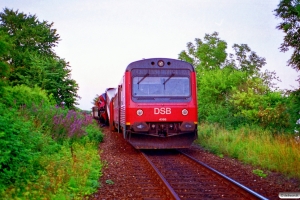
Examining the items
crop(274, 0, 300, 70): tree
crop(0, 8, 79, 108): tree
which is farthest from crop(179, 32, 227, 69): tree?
crop(274, 0, 300, 70): tree

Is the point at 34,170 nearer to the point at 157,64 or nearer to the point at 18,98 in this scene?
Result: the point at 157,64

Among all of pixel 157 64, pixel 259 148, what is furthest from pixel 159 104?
pixel 259 148

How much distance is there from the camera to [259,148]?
12188 millimetres

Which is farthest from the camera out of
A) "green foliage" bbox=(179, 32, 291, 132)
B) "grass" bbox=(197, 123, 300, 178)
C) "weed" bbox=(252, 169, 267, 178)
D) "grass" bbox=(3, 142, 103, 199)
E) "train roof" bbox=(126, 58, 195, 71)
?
"green foliage" bbox=(179, 32, 291, 132)

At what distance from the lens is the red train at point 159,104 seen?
13.2m

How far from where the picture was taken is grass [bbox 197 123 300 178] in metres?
10.0

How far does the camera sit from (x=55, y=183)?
7.36m

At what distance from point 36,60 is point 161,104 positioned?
622 inches

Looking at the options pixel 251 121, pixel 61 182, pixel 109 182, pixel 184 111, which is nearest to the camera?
pixel 61 182

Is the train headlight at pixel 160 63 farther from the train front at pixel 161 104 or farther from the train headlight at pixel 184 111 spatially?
the train headlight at pixel 184 111

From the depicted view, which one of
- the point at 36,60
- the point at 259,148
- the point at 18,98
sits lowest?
the point at 259,148

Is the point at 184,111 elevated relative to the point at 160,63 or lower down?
lower down

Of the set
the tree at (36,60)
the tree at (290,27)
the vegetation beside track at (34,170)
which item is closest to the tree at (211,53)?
the tree at (36,60)

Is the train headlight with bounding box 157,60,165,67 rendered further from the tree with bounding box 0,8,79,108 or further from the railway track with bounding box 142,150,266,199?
the tree with bounding box 0,8,79,108
